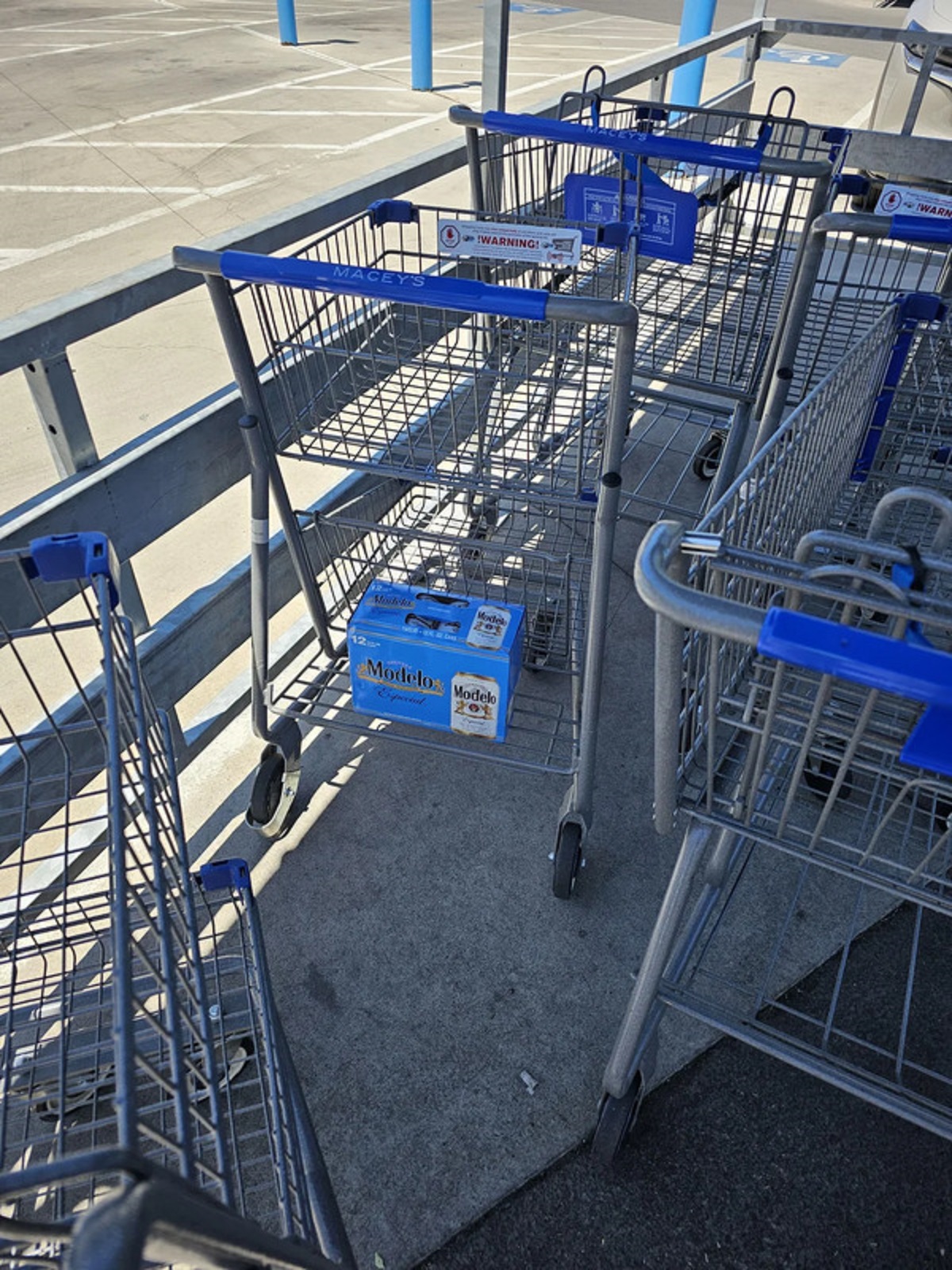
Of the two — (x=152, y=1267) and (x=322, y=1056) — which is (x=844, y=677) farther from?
(x=322, y=1056)

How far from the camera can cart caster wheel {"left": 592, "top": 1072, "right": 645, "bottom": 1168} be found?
70.9 inches

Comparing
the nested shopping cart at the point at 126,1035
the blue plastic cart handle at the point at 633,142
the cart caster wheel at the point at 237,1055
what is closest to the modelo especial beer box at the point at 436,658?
the nested shopping cart at the point at 126,1035

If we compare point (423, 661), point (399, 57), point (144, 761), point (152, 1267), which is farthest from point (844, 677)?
point (399, 57)

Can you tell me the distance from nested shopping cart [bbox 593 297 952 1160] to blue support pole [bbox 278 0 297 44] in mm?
16490

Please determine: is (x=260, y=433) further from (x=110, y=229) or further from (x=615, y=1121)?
(x=110, y=229)

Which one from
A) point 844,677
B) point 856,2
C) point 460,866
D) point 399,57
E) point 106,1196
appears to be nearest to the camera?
point 106,1196

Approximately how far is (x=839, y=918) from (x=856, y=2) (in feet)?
86.1

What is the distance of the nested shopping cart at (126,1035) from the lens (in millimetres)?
744

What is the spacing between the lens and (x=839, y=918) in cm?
236

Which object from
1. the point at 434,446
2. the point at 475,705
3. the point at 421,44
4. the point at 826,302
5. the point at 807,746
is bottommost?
the point at 475,705

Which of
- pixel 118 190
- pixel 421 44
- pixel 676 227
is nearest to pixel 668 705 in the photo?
pixel 676 227

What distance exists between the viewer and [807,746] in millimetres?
1235

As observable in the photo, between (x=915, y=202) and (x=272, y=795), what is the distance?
2.63 metres

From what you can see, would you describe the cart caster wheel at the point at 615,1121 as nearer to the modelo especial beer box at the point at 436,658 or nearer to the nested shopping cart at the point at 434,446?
the nested shopping cart at the point at 434,446
